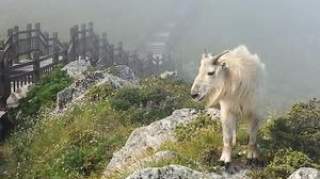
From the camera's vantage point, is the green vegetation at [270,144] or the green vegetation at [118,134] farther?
the green vegetation at [118,134]

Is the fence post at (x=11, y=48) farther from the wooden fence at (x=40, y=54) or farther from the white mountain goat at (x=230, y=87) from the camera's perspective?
the white mountain goat at (x=230, y=87)

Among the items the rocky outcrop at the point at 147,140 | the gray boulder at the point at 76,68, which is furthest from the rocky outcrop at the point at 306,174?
the gray boulder at the point at 76,68

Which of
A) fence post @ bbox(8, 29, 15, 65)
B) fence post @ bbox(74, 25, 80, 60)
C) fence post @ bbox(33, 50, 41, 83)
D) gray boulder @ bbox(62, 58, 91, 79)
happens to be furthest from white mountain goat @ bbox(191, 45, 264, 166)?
fence post @ bbox(74, 25, 80, 60)

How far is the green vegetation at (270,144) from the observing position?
341 inches

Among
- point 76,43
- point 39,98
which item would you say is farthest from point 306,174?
point 76,43

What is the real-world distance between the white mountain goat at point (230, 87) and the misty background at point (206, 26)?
101 ft

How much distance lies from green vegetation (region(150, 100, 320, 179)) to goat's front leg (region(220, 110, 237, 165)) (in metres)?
0.18

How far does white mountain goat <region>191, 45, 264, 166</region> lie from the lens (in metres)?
8.80

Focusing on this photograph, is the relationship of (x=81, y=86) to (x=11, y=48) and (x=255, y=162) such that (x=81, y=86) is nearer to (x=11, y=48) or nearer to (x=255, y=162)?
(x=11, y=48)

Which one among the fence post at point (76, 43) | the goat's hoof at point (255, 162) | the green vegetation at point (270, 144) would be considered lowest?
the goat's hoof at point (255, 162)

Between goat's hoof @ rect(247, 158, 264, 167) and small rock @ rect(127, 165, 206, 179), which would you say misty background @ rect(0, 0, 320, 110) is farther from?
small rock @ rect(127, 165, 206, 179)

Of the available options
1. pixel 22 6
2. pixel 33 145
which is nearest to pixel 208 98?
pixel 33 145

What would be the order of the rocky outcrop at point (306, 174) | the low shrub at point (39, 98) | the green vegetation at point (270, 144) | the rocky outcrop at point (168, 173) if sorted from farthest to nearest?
1. the low shrub at point (39, 98)
2. the green vegetation at point (270, 144)
3. the rocky outcrop at point (306, 174)
4. the rocky outcrop at point (168, 173)

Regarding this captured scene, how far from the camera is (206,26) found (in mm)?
64812
